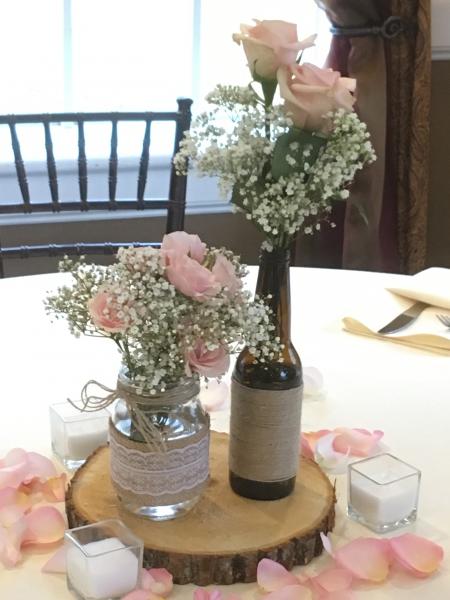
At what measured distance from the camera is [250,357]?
820mm

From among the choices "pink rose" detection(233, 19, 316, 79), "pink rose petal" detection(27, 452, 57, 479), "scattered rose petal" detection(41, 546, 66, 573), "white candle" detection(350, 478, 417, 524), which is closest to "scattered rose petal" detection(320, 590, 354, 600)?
"white candle" detection(350, 478, 417, 524)

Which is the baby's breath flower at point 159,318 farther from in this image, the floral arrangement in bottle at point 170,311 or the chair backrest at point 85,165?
the chair backrest at point 85,165

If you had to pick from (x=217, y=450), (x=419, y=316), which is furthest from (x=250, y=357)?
(x=419, y=316)

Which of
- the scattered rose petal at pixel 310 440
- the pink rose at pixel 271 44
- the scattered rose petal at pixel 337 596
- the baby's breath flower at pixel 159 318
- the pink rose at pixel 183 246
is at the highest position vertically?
the pink rose at pixel 271 44

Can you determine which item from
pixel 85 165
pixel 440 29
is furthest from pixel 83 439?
pixel 440 29

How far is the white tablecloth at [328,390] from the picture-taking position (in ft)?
2.46

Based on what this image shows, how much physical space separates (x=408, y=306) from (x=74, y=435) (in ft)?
2.33

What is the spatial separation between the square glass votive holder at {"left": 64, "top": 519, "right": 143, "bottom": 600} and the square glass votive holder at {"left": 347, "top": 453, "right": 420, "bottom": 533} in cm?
24

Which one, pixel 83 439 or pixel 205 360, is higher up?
pixel 205 360

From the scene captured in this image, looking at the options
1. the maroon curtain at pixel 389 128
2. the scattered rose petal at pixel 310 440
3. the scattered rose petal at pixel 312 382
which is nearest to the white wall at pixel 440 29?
the maroon curtain at pixel 389 128

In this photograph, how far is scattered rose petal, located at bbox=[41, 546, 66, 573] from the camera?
0.74m

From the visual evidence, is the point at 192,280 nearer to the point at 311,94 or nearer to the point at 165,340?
the point at 165,340

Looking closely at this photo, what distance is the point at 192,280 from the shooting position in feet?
2.33

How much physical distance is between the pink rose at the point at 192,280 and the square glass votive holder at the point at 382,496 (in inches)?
10.4
